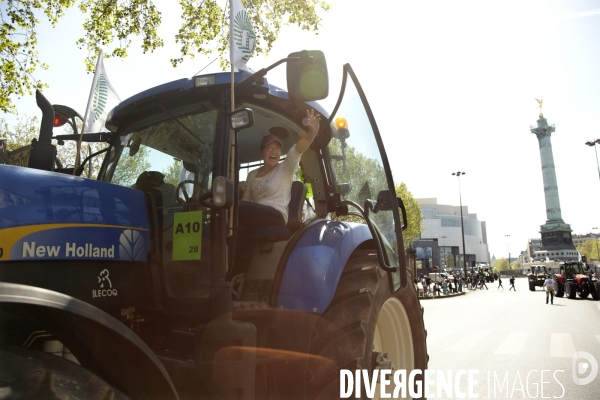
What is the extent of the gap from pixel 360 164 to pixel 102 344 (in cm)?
238

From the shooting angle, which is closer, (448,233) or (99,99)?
(99,99)

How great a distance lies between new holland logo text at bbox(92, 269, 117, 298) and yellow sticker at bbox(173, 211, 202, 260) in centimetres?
38

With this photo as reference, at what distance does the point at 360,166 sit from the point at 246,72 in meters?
1.13

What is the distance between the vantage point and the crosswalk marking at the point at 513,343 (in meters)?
8.50

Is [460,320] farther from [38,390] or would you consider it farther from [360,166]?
[38,390]

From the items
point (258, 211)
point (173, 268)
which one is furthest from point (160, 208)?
point (258, 211)

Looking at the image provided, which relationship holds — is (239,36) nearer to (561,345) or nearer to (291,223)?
(291,223)

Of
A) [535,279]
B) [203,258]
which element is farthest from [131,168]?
[535,279]

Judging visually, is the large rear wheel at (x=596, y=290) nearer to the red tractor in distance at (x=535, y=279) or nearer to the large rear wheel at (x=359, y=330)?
the red tractor in distance at (x=535, y=279)

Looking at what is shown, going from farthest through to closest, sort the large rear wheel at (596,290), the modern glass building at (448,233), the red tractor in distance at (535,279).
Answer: the modern glass building at (448,233) → the red tractor in distance at (535,279) → the large rear wheel at (596,290)

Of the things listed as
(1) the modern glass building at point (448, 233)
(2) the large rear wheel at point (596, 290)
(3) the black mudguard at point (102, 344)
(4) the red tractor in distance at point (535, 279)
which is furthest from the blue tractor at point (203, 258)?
(1) the modern glass building at point (448, 233)

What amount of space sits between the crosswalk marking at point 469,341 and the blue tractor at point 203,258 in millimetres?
6272

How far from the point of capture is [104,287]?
2.21 meters

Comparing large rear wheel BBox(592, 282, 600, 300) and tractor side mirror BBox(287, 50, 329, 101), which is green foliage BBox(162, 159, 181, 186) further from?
large rear wheel BBox(592, 282, 600, 300)
